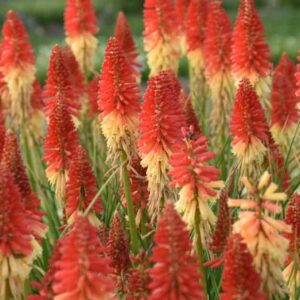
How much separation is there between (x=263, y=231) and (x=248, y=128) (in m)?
1.38

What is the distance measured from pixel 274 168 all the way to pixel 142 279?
75.5 inches

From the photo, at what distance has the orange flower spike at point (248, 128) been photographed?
465 cm

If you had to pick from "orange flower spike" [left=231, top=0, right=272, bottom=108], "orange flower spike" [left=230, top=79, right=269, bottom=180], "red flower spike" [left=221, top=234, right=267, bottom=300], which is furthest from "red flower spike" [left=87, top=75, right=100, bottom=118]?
"red flower spike" [left=221, top=234, right=267, bottom=300]

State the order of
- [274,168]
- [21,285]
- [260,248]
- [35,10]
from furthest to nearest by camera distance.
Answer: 1. [35,10]
2. [274,168]
3. [21,285]
4. [260,248]

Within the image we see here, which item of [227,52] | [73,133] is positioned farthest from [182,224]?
[227,52]

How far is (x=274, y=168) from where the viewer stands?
5258mm

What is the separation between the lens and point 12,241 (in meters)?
3.55

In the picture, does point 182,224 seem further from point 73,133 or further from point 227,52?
point 227,52

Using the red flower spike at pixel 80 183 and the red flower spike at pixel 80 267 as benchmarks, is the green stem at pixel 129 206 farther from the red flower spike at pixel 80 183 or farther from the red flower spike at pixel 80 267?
the red flower spike at pixel 80 267

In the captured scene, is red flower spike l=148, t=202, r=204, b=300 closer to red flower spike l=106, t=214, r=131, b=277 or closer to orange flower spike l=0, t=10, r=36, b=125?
red flower spike l=106, t=214, r=131, b=277

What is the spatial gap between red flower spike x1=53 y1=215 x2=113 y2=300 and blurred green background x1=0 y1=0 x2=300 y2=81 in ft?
56.1

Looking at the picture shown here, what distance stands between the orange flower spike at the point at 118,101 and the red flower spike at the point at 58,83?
0.75 meters

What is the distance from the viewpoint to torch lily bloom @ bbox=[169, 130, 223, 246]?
3775 mm

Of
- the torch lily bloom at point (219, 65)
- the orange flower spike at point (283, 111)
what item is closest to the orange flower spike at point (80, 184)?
the orange flower spike at point (283, 111)
